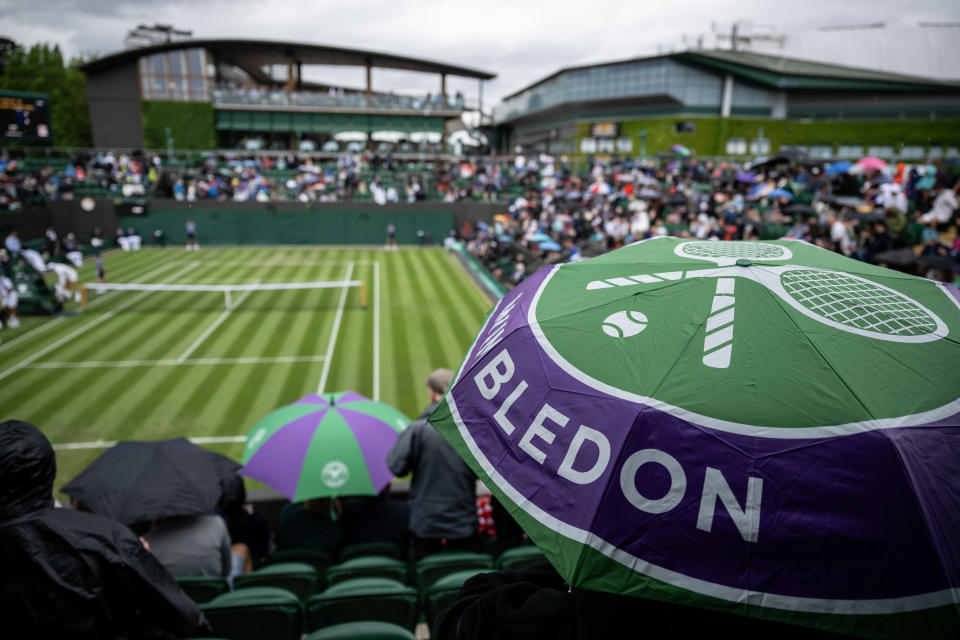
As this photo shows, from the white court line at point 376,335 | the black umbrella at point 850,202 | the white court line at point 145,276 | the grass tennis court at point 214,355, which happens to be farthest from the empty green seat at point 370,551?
the white court line at point 145,276

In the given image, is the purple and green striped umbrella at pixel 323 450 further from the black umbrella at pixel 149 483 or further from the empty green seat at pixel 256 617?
the empty green seat at pixel 256 617

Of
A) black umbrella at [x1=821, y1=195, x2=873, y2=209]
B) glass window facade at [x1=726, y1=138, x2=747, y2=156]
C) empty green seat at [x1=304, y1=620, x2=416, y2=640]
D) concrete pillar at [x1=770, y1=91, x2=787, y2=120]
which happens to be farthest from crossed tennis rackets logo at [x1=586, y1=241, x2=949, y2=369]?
concrete pillar at [x1=770, y1=91, x2=787, y2=120]

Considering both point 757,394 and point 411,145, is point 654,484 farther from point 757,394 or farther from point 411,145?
point 411,145

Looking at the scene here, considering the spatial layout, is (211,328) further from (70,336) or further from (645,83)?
(645,83)

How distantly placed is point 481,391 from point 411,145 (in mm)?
47899

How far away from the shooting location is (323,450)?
5.47m

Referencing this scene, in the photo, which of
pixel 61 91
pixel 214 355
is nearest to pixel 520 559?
pixel 214 355

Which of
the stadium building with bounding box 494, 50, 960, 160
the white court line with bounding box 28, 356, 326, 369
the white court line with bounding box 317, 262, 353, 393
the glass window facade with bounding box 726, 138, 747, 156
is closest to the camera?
the white court line with bounding box 317, 262, 353, 393

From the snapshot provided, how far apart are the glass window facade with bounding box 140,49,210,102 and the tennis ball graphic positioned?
2028 inches

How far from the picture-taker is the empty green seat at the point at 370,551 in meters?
4.81

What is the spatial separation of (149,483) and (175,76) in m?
49.8

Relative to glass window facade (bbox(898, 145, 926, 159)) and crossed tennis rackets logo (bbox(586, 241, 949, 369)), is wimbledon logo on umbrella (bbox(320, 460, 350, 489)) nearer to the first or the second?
crossed tennis rackets logo (bbox(586, 241, 949, 369))

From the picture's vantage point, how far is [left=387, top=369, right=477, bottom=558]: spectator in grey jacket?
4602 mm

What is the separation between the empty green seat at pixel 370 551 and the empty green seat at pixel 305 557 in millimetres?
154
